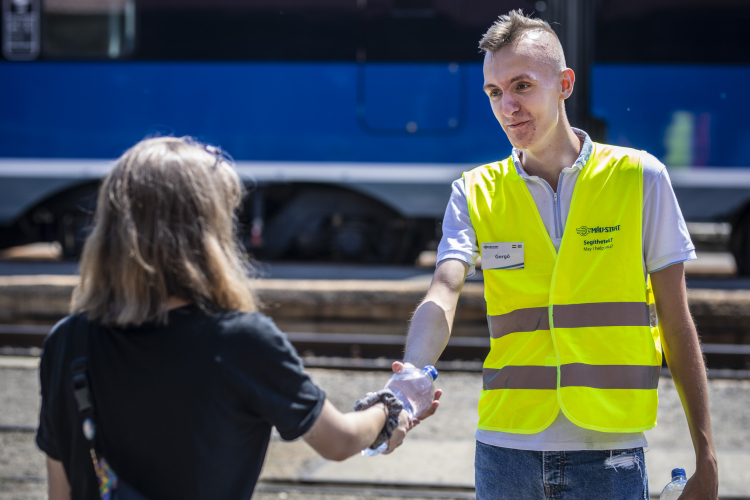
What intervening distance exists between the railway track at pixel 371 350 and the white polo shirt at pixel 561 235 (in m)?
4.40

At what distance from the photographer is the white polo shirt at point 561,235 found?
5.75ft

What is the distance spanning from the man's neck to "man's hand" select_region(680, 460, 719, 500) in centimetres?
73

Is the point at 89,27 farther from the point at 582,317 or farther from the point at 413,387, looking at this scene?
the point at 582,317

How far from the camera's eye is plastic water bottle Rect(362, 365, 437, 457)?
181 cm

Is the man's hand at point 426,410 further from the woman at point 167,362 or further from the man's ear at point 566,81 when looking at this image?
the man's ear at point 566,81

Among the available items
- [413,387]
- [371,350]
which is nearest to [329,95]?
[371,350]

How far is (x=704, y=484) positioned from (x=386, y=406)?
2.37 feet

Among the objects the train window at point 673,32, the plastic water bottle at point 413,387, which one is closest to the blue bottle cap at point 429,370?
the plastic water bottle at point 413,387

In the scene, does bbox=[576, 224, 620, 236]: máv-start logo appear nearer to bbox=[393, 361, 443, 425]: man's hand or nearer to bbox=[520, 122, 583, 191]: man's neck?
bbox=[520, 122, 583, 191]: man's neck

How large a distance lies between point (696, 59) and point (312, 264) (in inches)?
196

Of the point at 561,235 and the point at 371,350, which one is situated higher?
the point at 561,235

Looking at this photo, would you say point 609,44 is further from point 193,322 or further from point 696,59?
point 193,322

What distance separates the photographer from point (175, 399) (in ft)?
4.72

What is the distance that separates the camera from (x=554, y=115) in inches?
73.8
